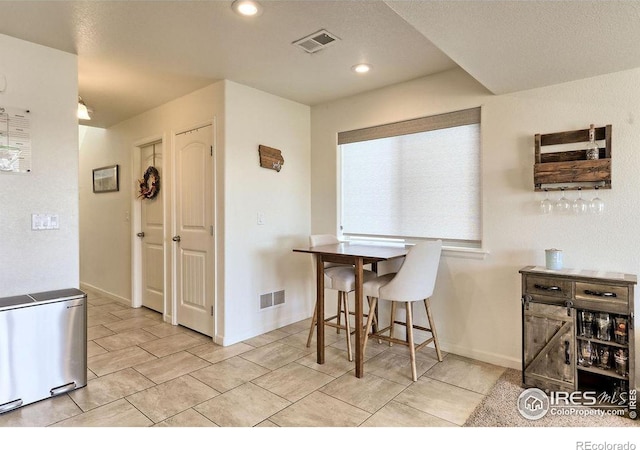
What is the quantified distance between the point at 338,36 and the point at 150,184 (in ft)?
9.39

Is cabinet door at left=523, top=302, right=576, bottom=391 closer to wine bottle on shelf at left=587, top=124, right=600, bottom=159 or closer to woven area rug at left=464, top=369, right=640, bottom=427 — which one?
woven area rug at left=464, top=369, right=640, bottom=427

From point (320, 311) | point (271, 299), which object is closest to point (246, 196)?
point (271, 299)

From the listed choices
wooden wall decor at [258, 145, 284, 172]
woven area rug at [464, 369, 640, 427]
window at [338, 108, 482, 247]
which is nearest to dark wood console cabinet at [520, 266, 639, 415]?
woven area rug at [464, 369, 640, 427]

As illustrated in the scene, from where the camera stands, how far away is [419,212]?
128 inches

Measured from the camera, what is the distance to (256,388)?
248cm

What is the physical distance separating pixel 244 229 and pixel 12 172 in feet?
5.65

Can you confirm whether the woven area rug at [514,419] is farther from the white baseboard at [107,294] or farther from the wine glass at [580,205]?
the white baseboard at [107,294]

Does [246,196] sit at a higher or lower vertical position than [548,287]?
higher

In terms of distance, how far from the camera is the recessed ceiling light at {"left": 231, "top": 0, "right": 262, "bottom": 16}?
2006 mm

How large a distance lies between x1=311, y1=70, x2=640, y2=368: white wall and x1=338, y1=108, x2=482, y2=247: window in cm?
11

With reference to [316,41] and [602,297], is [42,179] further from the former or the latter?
[602,297]

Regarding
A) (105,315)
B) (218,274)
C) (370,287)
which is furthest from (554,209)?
(105,315)

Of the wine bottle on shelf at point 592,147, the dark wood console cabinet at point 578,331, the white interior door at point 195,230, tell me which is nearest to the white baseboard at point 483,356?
the dark wood console cabinet at point 578,331

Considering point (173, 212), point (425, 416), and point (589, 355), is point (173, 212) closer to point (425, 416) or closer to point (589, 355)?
point (425, 416)
